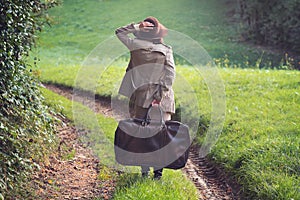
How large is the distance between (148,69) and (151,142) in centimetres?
96

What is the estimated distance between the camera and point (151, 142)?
5.90 meters

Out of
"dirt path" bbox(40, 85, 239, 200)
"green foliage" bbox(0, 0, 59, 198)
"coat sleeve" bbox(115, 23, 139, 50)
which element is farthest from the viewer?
"dirt path" bbox(40, 85, 239, 200)

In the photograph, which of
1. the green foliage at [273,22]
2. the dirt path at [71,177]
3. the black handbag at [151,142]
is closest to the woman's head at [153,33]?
the black handbag at [151,142]

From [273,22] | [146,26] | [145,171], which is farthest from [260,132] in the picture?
[273,22]

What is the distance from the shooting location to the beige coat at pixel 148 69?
598cm

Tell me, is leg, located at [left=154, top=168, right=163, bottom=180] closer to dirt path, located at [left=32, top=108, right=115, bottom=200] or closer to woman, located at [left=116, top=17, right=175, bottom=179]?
dirt path, located at [left=32, top=108, right=115, bottom=200]

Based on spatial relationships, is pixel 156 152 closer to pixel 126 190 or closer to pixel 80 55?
pixel 126 190

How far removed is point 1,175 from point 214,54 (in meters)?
17.6

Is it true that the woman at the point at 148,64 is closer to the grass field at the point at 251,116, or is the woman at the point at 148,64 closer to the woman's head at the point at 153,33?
the woman's head at the point at 153,33

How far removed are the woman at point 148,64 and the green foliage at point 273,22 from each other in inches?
537

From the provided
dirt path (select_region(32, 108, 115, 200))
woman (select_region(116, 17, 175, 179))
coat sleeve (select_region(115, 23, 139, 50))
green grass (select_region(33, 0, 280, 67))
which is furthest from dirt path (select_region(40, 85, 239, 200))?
green grass (select_region(33, 0, 280, 67))

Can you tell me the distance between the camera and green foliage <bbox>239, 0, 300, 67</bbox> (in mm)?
18859

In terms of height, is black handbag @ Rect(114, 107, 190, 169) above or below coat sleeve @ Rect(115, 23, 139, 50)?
below

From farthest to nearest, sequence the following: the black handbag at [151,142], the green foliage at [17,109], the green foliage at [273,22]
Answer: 1. the green foliage at [273,22]
2. the black handbag at [151,142]
3. the green foliage at [17,109]
